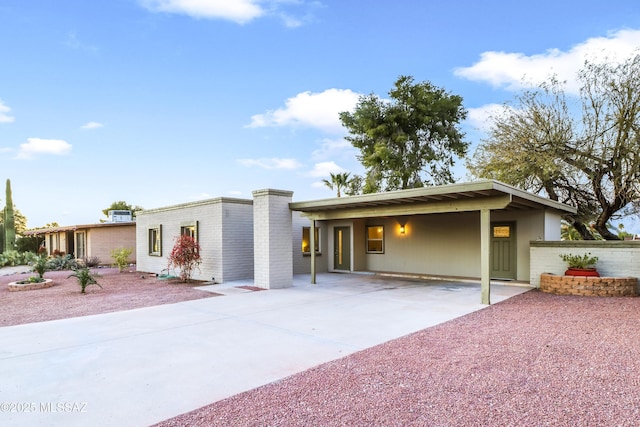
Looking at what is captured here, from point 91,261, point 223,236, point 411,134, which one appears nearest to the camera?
point 223,236

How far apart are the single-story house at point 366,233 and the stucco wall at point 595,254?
2.50ft

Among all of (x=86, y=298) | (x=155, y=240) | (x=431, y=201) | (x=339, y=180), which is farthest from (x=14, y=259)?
(x=431, y=201)

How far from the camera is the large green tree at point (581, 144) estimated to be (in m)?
11.5

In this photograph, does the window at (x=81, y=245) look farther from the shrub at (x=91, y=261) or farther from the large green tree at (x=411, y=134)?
the large green tree at (x=411, y=134)

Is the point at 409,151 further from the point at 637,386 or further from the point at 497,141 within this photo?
the point at 637,386

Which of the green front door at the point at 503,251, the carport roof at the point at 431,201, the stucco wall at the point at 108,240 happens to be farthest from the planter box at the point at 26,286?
the green front door at the point at 503,251

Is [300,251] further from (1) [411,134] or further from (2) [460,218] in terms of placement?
(1) [411,134]

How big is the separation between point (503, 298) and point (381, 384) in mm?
5800

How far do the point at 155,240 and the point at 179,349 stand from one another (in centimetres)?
1155

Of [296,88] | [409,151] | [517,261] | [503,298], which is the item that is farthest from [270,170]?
[503,298]

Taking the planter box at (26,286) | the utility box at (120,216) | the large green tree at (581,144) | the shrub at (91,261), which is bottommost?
the shrub at (91,261)

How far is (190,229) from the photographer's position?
12.6 m

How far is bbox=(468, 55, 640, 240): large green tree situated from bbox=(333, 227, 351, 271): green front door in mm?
5805

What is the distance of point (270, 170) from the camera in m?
20.2
